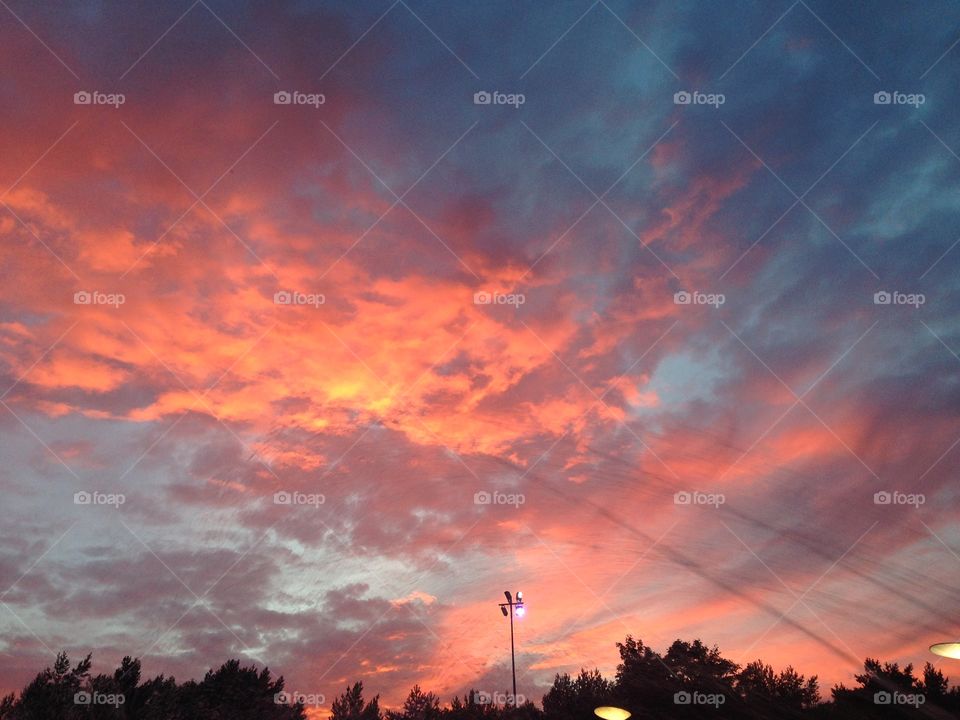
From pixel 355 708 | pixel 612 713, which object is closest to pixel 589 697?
pixel 612 713

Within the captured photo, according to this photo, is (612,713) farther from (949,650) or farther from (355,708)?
(355,708)

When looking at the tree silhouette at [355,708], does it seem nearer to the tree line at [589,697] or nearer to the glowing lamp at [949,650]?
the tree line at [589,697]

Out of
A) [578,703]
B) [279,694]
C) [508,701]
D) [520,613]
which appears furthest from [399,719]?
[578,703]

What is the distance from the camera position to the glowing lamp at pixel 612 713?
1344 centimetres

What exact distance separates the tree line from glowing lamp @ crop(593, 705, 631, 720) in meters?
0.58

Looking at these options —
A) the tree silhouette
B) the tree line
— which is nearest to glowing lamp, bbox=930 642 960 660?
the tree line

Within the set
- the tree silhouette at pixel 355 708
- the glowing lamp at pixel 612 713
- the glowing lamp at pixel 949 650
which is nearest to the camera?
the glowing lamp at pixel 949 650

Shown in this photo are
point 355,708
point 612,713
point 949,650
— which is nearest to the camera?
point 949,650

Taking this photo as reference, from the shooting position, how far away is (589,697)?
583 inches

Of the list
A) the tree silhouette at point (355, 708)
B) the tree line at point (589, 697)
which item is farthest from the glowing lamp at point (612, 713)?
the tree silhouette at point (355, 708)

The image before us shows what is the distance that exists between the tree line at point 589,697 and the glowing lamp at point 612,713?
0.58 meters

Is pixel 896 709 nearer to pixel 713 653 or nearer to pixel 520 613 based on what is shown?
pixel 520 613

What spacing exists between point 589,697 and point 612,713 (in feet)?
4.48

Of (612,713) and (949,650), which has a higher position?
(949,650)
